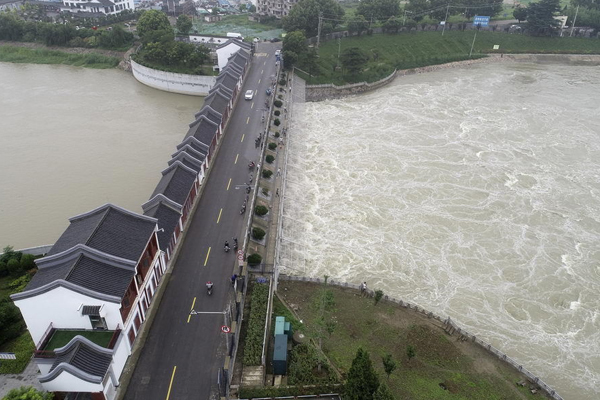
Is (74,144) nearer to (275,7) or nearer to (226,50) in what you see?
(226,50)

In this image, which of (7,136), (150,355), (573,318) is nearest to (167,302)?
(150,355)

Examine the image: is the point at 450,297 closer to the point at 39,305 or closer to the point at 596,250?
the point at 596,250

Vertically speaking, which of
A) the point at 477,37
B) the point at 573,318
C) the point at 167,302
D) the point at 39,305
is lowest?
the point at 573,318

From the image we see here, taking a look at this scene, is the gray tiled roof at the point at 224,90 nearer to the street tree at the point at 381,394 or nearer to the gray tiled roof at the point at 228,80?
the gray tiled roof at the point at 228,80

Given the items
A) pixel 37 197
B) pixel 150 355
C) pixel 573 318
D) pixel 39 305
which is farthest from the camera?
pixel 37 197

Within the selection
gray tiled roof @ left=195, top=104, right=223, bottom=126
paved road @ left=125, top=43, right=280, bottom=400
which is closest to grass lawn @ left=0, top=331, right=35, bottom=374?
paved road @ left=125, top=43, right=280, bottom=400

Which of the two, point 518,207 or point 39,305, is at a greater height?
point 39,305

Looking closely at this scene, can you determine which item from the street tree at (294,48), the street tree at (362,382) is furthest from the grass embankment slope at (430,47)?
the street tree at (362,382)

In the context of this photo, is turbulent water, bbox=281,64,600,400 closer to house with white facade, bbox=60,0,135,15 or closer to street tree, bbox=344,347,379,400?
street tree, bbox=344,347,379,400
